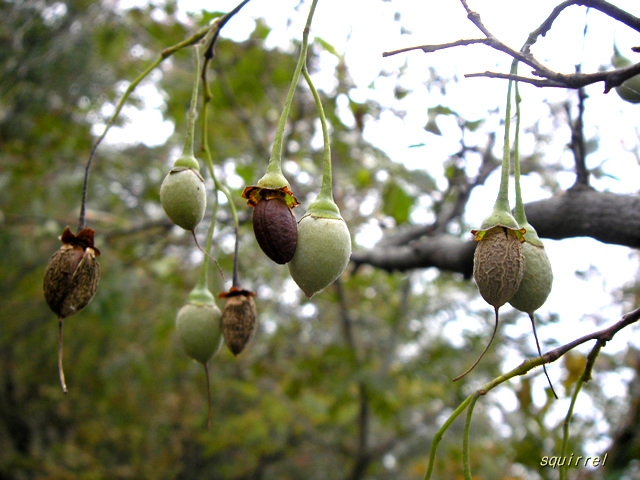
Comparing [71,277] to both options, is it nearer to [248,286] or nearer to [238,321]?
[238,321]

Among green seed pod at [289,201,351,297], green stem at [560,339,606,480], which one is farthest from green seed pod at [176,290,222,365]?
green stem at [560,339,606,480]

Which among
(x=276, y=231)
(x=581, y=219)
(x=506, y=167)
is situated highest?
(x=581, y=219)

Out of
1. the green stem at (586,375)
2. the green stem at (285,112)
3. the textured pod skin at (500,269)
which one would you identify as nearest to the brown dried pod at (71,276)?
the green stem at (285,112)

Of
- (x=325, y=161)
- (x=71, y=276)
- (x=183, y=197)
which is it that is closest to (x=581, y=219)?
(x=325, y=161)

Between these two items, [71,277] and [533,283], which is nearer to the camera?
[533,283]

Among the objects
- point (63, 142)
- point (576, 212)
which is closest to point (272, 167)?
point (576, 212)

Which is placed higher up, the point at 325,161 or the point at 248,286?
the point at 248,286

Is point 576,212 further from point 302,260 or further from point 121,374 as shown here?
point 121,374

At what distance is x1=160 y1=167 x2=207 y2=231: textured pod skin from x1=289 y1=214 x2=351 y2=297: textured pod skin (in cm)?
24

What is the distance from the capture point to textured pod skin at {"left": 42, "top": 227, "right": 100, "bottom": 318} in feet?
3.56

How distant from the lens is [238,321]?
1301 mm

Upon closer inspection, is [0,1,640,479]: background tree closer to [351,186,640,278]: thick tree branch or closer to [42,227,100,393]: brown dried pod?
[351,186,640,278]: thick tree branch

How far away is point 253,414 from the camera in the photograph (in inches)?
205

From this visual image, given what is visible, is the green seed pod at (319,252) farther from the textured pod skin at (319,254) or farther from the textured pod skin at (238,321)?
the textured pod skin at (238,321)
